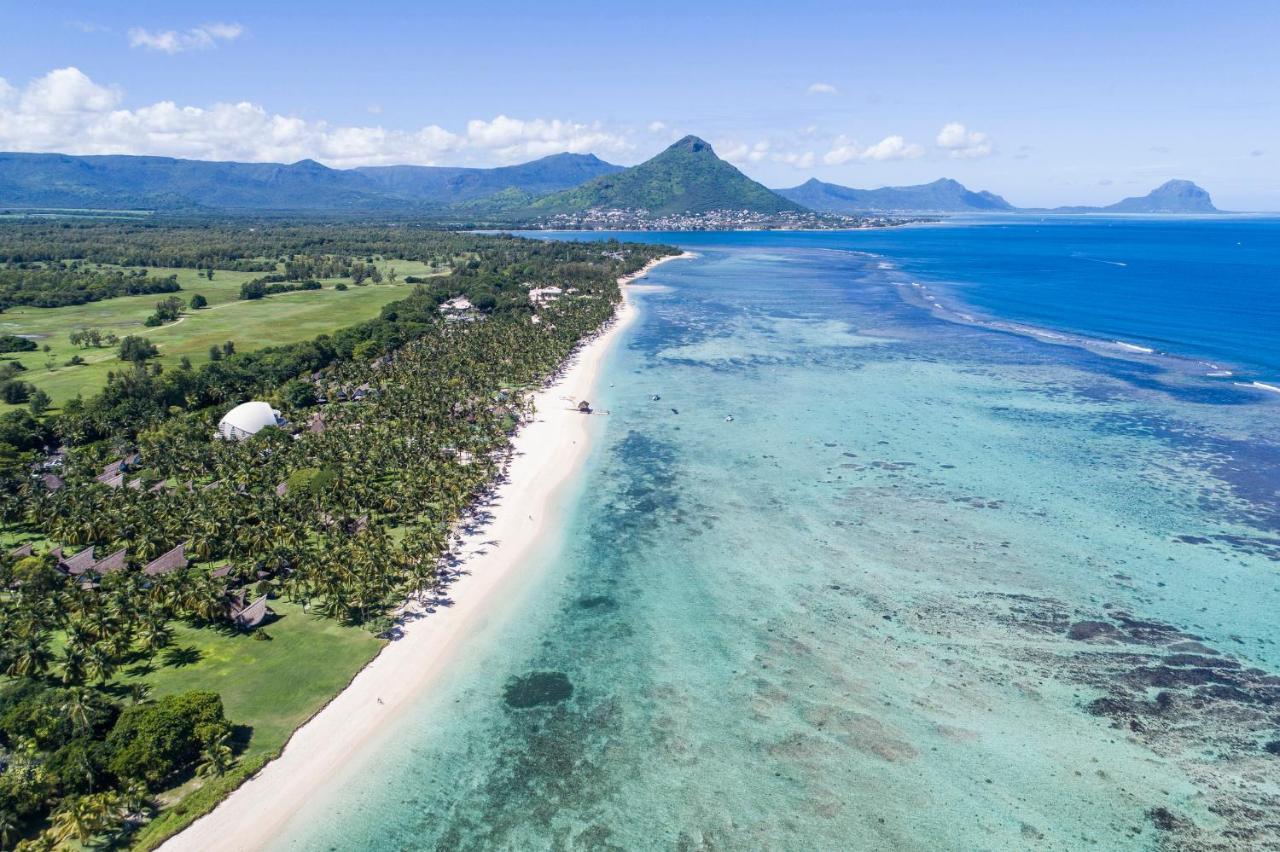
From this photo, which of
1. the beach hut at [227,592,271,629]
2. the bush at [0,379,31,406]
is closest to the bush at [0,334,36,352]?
the bush at [0,379,31,406]

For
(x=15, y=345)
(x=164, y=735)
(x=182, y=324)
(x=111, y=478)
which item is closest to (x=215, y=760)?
(x=164, y=735)

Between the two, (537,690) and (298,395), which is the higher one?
(298,395)

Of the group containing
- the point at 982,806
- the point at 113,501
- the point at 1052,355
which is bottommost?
the point at 982,806

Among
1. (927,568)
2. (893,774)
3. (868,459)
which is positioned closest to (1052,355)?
(868,459)

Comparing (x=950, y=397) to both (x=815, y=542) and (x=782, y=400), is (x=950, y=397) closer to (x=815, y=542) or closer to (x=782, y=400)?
(x=782, y=400)

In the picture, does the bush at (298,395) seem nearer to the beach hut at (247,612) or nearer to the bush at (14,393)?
the bush at (14,393)

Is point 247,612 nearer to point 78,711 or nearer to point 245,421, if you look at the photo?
point 78,711
